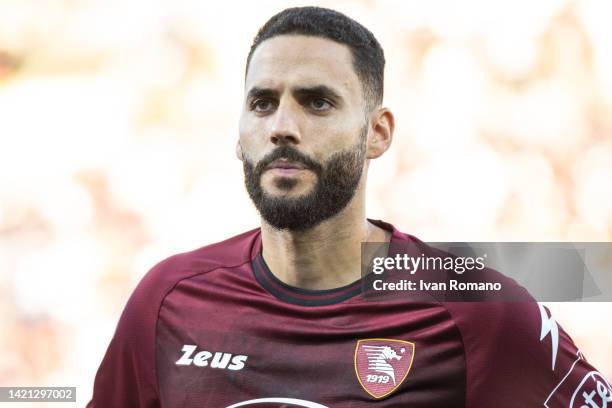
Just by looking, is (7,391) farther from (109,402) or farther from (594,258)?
(594,258)

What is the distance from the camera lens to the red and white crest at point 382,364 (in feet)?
8.34

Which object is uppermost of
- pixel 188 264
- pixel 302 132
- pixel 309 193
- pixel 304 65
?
pixel 304 65

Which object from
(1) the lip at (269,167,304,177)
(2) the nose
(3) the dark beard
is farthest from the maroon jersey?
(2) the nose

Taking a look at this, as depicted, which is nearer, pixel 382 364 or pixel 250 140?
pixel 382 364

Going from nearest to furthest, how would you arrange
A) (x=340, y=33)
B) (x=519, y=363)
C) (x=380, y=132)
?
(x=519, y=363), (x=340, y=33), (x=380, y=132)

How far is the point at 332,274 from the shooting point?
2730 millimetres

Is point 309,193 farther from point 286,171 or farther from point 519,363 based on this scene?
point 519,363

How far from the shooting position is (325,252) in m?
2.72

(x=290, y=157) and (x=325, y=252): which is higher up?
(x=290, y=157)

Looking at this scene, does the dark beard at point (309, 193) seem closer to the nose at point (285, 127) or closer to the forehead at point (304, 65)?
the nose at point (285, 127)

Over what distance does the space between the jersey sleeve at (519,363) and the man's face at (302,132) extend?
56 cm

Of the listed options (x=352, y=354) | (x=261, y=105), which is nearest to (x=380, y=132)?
(x=261, y=105)

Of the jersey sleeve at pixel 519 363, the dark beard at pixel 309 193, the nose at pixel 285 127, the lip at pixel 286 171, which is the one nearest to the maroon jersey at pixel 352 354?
the jersey sleeve at pixel 519 363

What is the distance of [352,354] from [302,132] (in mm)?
700
